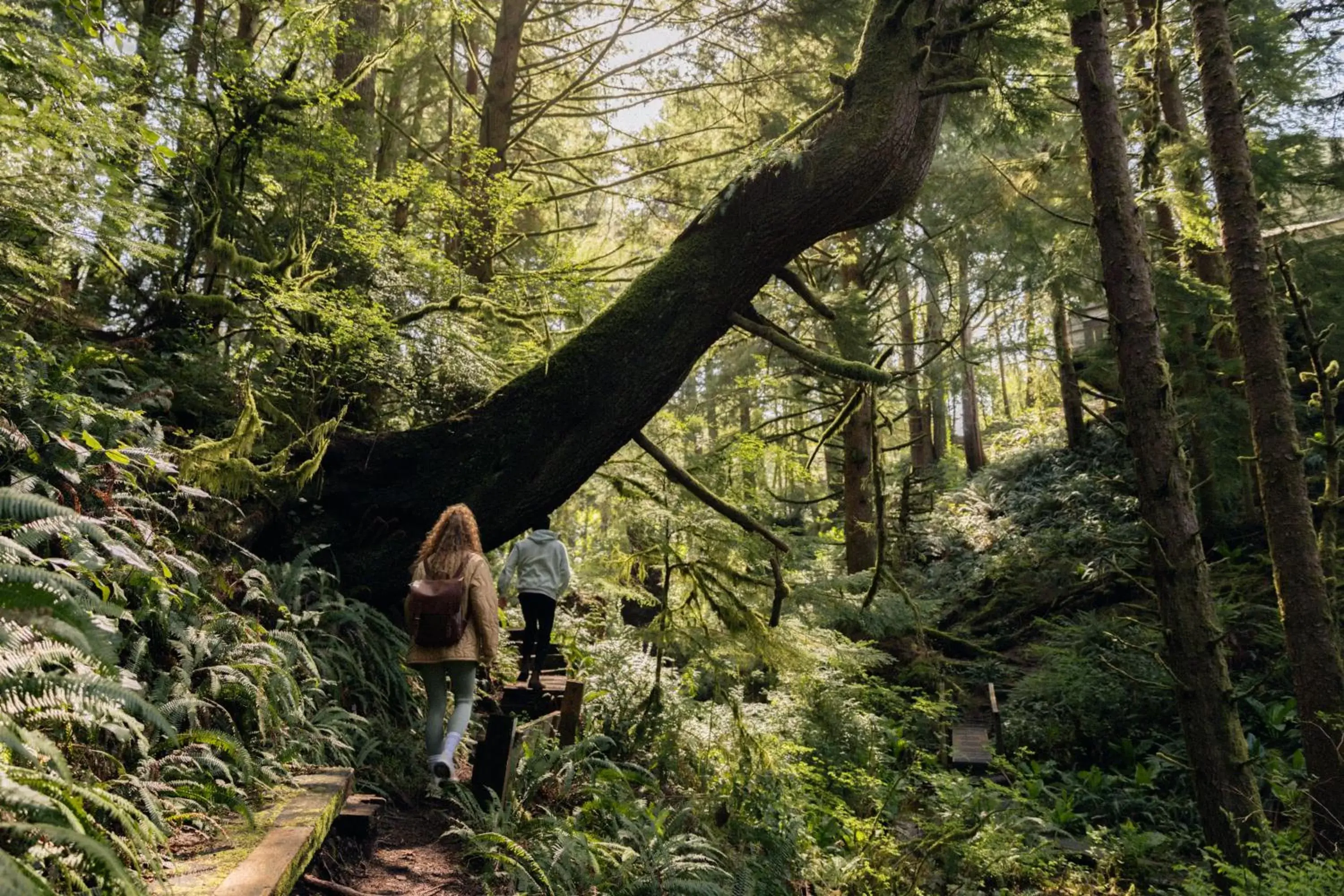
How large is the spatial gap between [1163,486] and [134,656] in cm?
750

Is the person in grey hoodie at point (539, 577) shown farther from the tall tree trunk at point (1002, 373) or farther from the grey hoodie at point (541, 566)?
the tall tree trunk at point (1002, 373)

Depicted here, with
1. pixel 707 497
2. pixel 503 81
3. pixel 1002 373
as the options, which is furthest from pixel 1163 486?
pixel 1002 373

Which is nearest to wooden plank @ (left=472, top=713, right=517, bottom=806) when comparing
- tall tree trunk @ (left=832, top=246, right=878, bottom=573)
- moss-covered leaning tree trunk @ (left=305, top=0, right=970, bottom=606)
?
moss-covered leaning tree trunk @ (left=305, top=0, right=970, bottom=606)

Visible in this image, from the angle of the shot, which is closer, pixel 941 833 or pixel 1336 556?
pixel 941 833

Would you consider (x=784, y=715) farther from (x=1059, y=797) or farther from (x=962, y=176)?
(x=962, y=176)

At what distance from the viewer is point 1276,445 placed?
706cm

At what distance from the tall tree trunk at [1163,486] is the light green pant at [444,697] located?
5.74 m

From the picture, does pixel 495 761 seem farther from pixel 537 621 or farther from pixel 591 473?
pixel 591 473

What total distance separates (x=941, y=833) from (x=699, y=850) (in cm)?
225

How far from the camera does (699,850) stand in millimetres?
5789

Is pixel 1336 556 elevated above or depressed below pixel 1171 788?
above

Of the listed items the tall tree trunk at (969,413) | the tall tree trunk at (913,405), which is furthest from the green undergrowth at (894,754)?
the tall tree trunk at (969,413)

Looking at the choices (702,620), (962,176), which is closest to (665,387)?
(702,620)

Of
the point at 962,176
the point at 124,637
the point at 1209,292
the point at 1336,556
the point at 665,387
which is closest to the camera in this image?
the point at 124,637
